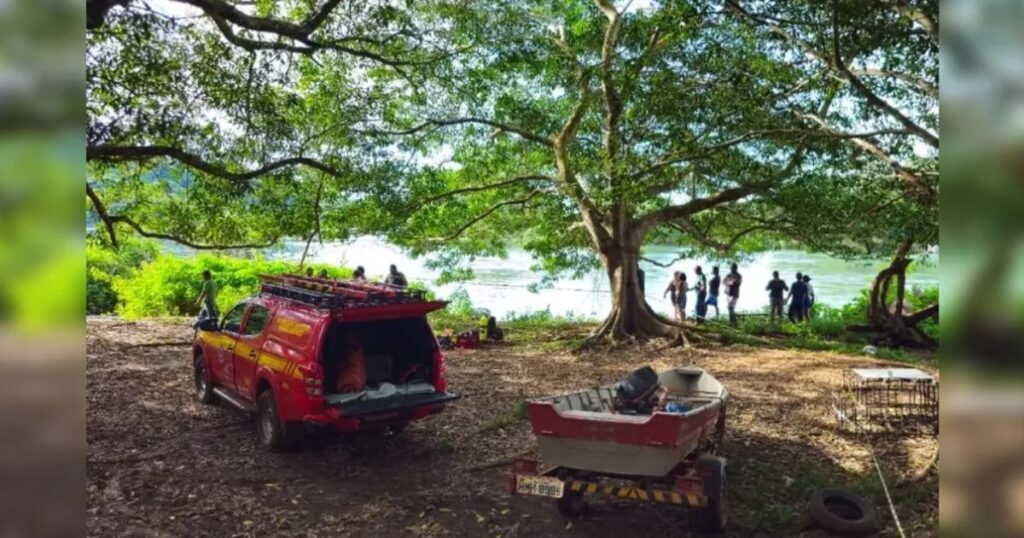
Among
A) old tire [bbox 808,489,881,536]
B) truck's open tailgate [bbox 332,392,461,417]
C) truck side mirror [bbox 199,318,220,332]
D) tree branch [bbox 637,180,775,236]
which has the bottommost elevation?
old tire [bbox 808,489,881,536]

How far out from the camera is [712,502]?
19.9 ft

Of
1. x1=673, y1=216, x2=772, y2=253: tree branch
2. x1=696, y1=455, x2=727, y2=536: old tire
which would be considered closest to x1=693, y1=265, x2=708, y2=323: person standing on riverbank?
x1=673, y1=216, x2=772, y2=253: tree branch

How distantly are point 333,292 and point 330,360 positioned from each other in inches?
39.0

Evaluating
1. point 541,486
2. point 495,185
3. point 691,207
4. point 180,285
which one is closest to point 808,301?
point 691,207

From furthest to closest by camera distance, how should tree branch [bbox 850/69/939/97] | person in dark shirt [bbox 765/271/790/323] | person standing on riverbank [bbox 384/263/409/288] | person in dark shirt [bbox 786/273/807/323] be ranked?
person in dark shirt [bbox 765/271/790/323] < person in dark shirt [bbox 786/273/807/323] < person standing on riverbank [bbox 384/263/409/288] < tree branch [bbox 850/69/939/97]

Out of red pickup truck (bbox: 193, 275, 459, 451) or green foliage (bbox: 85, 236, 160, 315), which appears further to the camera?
green foliage (bbox: 85, 236, 160, 315)

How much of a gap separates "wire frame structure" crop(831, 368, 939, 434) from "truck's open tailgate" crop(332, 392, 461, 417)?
18.3 feet

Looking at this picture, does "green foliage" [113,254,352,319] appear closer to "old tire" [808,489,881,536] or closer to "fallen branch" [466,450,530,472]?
"fallen branch" [466,450,530,472]

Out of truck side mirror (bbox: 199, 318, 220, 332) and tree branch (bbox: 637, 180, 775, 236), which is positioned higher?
tree branch (bbox: 637, 180, 775, 236)

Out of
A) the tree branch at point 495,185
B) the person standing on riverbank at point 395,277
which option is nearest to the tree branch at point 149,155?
the person standing on riverbank at point 395,277

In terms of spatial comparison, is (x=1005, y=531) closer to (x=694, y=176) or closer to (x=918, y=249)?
(x=694, y=176)

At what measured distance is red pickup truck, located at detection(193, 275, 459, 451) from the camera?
7586mm

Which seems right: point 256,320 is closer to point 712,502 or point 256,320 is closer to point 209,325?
point 209,325

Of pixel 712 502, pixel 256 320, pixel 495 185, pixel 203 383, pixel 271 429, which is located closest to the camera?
pixel 712 502
